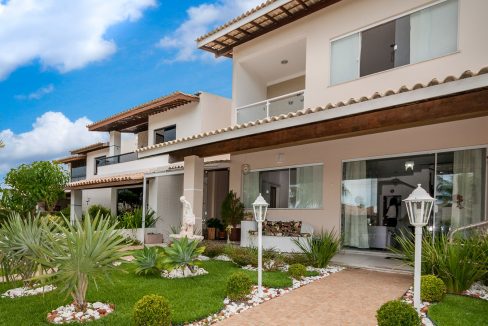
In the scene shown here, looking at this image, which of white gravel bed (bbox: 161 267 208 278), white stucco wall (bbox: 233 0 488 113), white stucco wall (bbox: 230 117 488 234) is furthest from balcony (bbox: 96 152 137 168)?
white gravel bed (bbox: 161 267 208 278)

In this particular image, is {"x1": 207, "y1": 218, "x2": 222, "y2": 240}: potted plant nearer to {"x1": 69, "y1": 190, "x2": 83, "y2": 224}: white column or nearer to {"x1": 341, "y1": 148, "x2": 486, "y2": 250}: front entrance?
{"x1": 341, "y1": 148, "x2": 486, "y2": 250}: front entrance

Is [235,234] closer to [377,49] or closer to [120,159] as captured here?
[377,49]

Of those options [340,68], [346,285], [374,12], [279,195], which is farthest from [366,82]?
[346,285]

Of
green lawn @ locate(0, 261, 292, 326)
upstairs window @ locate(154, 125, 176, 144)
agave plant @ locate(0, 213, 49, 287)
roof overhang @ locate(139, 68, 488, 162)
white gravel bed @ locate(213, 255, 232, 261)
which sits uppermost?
upstairs window @ locate(154, 125, 176, 144)

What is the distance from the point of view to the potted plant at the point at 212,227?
1848 cm

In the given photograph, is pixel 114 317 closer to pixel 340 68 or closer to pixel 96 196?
pixel 340 68

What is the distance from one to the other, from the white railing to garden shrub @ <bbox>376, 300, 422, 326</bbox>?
922 cm

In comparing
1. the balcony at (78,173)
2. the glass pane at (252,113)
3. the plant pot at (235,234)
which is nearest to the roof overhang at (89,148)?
the balcony at (78,173)

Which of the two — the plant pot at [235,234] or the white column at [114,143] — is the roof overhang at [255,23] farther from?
the white column at [114,143]

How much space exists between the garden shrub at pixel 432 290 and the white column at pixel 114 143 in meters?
24.2

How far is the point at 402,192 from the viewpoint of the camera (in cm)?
1197

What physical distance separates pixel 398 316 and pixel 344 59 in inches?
357

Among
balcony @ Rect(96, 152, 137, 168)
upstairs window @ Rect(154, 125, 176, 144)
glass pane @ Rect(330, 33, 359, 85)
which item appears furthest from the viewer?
balcony @ Rect(96, 152, 137, 168)

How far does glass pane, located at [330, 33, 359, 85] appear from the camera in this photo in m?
12.0
